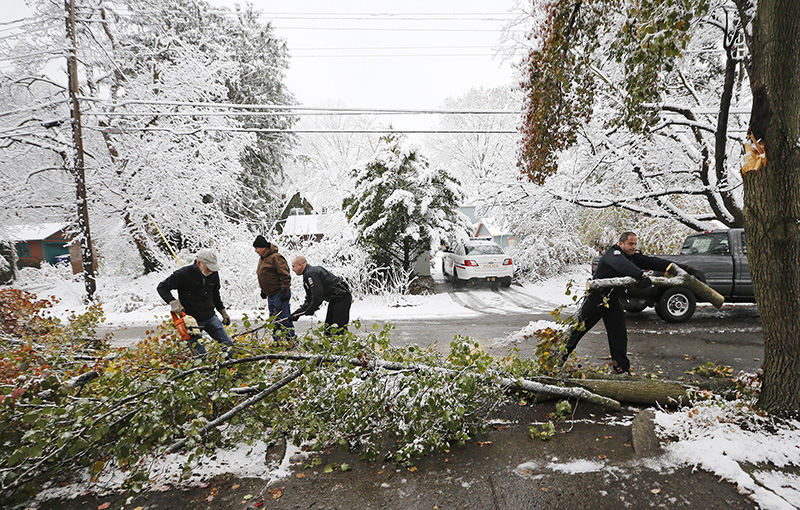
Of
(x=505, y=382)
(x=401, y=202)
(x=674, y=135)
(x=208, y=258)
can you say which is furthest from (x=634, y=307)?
(x=208, y=258)

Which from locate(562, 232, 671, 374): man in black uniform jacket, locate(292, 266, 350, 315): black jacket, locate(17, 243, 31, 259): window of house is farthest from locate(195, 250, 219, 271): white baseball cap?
locate(17, 243, 31, 259): window of house

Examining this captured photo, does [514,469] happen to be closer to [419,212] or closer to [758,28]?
[758,28]

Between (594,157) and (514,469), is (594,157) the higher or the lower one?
the higher one

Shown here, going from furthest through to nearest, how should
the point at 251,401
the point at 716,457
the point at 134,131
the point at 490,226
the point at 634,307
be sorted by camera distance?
1. the point at 490,226
2. the point at 134,131
3. the point at 634,307
4. the point at 251,401
5. the point at 716,457

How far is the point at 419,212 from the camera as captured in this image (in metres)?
12.8

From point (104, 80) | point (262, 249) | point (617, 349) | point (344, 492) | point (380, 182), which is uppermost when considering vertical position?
point (104, 80)

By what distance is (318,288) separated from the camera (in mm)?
5070

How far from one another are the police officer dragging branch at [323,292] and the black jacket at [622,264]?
3300mm

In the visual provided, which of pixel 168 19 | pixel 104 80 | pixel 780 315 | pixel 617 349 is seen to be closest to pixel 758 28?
pixel 780 315

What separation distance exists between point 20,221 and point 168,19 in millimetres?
9853

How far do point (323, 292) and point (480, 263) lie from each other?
9.40 metres

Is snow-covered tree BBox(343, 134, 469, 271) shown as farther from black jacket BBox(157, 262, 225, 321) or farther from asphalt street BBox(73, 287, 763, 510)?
asphalt street BBox(73, 287, 763, 510)

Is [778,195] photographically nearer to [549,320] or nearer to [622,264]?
[622,264]

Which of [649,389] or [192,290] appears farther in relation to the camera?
[192,290]
